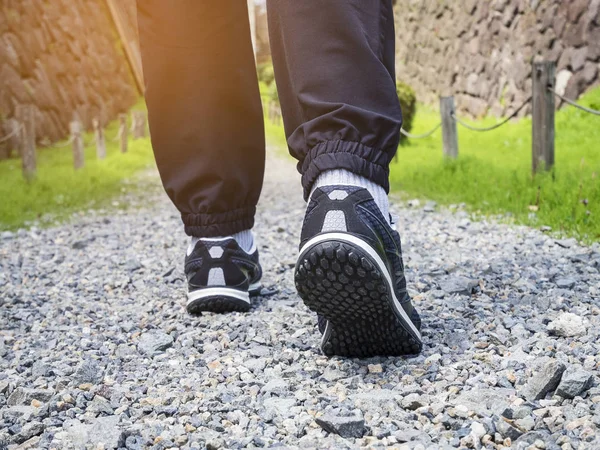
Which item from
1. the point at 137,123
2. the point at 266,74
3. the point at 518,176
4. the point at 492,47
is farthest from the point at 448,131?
the point at 266,74

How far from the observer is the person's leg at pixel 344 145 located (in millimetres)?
1061

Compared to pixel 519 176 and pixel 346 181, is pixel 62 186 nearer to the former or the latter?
pixel 519 176

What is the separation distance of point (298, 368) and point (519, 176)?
134 inches

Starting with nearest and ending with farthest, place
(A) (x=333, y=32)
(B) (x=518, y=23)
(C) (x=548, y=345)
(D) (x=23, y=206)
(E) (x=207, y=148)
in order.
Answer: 1. (A) (x=333, y=32)
2. (C) (x=548, y=345)
3. (E) (x=207, y=148)
4. (D) (x=23, y=206)
5. (B) (x=518, y=23)

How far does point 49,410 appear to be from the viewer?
120cm

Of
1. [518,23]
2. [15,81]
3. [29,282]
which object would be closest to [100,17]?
[15,81]

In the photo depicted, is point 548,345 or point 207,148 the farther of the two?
point 207,148

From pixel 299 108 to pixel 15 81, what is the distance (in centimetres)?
1065

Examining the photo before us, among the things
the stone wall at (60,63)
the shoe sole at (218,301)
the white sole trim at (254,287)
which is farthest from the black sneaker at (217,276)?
the stone wall at (60,63)

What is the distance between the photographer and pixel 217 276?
1.72 m

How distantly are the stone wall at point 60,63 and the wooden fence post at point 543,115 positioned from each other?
700 centimetres

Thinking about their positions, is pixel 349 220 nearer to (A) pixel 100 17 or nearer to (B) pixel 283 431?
(B) pixel 283 431

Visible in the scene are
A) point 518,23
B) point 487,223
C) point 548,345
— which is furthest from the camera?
point 518,23

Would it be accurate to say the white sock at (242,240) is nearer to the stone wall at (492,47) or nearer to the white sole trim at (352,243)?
the white sole trim at (352,243)
